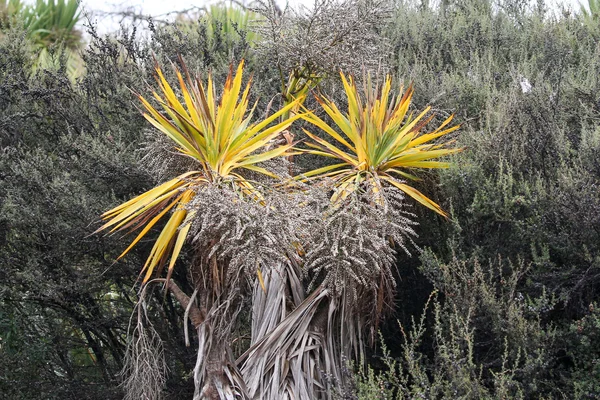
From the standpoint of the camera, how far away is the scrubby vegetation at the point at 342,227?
4.92 m

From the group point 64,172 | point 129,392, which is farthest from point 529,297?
point 64,172

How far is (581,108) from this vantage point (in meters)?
6.48

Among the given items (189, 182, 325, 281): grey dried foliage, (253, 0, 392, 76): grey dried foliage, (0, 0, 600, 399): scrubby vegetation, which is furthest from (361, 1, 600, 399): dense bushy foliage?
(189, 182, 325, 281): grey dried foliage

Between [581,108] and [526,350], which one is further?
[581,108]

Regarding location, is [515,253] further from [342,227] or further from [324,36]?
[324,36]

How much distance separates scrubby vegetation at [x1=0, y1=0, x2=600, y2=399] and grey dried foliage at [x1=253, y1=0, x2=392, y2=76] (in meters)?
0.02

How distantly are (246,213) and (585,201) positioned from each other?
2.35 metres

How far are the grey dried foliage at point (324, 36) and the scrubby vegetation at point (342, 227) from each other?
0.7 inches

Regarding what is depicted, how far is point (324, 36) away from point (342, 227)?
2.15m

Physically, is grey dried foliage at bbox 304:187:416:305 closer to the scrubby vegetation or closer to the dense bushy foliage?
the scrubby vegetation

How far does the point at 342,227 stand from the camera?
441cm

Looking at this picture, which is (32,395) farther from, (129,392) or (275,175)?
(275,175)

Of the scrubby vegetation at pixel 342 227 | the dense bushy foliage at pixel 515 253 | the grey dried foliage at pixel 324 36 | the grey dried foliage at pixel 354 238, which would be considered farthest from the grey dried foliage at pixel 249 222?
the grey dried foliage at pixel 324 36

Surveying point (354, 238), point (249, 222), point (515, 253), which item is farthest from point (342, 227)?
point (515, 253)
